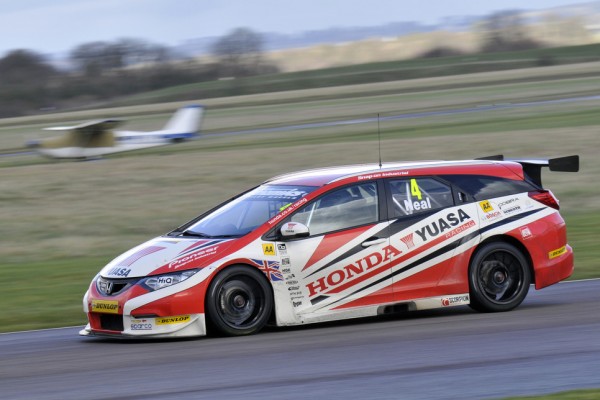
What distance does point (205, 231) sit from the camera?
9.89 m

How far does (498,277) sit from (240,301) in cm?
253

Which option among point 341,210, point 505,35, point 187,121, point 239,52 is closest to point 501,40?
point 505,35

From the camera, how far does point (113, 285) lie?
9.28 m

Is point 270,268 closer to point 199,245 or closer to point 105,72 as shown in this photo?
point 199,245

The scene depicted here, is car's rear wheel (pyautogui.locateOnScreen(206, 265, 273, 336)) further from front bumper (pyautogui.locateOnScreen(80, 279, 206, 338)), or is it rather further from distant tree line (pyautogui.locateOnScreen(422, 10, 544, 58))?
distant tree line (pyautogui.locateOnScreen(422, 10, 544, 58))

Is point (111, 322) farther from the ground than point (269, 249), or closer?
closer

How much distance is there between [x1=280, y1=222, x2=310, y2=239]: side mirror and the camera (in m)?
9.32

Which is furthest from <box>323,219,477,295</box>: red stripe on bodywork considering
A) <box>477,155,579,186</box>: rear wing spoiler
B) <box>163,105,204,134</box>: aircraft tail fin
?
<box>163,105,204,134</box>: aircraft tail fin

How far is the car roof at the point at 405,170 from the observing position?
10.0 metres

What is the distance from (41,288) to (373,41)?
122249mm

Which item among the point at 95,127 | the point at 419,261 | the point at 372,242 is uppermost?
the point at 95,127

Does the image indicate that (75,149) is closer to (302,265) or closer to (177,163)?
(177,163)

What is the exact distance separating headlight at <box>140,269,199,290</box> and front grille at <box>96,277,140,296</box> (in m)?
0.11

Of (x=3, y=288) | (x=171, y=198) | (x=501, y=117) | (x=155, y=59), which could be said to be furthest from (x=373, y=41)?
(x=3, y=288)
